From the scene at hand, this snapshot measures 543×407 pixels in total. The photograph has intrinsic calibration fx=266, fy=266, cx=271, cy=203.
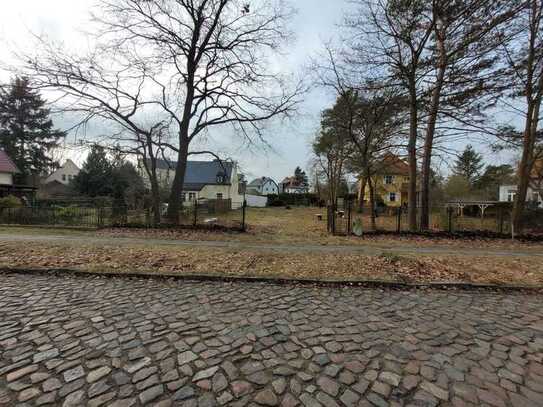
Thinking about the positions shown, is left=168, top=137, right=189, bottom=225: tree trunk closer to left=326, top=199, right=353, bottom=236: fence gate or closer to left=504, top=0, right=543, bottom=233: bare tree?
left=326, top=199, right=353, bottom=236: fence gate

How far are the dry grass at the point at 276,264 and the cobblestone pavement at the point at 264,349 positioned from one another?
1.15 metres

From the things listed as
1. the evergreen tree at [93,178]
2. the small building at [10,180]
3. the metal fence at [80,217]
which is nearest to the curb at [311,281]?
the metal fence at [80,217]

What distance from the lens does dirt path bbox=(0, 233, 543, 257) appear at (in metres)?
8.71

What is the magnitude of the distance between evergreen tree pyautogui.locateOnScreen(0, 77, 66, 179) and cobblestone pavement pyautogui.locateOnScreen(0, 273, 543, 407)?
3681 cm

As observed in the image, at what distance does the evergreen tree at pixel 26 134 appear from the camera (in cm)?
3188

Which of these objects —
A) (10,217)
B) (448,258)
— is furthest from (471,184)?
(10,217)

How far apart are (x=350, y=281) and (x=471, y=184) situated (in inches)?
1901

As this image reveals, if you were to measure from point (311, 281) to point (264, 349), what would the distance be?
2773 millimetres

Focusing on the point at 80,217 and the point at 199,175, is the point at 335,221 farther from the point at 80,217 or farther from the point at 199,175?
the point at 199,175

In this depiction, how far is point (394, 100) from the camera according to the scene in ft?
38.8

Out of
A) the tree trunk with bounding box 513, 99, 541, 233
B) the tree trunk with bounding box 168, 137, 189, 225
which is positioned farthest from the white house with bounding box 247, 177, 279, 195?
the tree trunk with bounding box 513, 99, 541, 233

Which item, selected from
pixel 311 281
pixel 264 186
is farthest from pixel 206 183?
pixel 264 186

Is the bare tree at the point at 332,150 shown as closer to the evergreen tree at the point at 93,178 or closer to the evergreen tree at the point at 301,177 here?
the evergreen tree at the point at 93,178

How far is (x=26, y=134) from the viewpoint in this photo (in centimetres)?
3306
